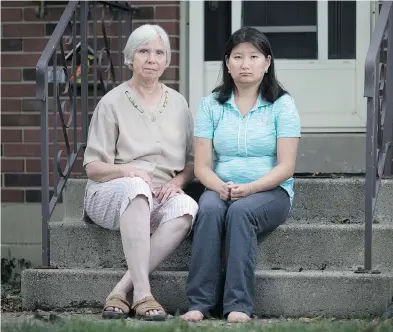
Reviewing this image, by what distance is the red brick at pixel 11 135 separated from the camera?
272 inches

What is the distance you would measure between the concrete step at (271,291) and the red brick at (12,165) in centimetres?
156

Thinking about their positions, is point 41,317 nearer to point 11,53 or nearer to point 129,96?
point 129,96

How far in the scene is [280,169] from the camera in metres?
5.27

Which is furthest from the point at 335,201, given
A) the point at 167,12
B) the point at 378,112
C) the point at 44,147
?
the point at 167,12

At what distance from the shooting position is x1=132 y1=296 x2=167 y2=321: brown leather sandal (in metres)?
4.99

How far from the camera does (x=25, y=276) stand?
5.47 meters

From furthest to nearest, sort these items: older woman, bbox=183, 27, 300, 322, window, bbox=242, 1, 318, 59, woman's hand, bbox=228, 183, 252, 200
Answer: window, bbox=242, 1, 318, 59, woman's hand, bbox=228, 183, 252, 200, older woman, bbox=183, 27, 300, 322

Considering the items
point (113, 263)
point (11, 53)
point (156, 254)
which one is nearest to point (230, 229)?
point (156, 254)

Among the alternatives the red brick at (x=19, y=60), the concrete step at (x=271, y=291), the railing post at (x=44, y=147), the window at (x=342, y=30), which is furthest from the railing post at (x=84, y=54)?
the window at (x=342, y=30)

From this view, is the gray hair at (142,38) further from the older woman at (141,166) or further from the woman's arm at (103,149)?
the woman's arm at (103,149)

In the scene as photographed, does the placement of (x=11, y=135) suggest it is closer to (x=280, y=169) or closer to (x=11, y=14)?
(x=11, y=14)

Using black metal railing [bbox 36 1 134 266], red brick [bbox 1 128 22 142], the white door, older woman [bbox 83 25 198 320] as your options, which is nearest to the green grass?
older woman [bbox 83 25 198 320]

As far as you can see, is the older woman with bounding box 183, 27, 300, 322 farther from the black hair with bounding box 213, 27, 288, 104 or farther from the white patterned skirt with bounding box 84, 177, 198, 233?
the white patterned skirt with bounding box 84, 177, 198, 233

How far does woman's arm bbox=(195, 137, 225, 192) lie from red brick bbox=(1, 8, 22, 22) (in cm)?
198
